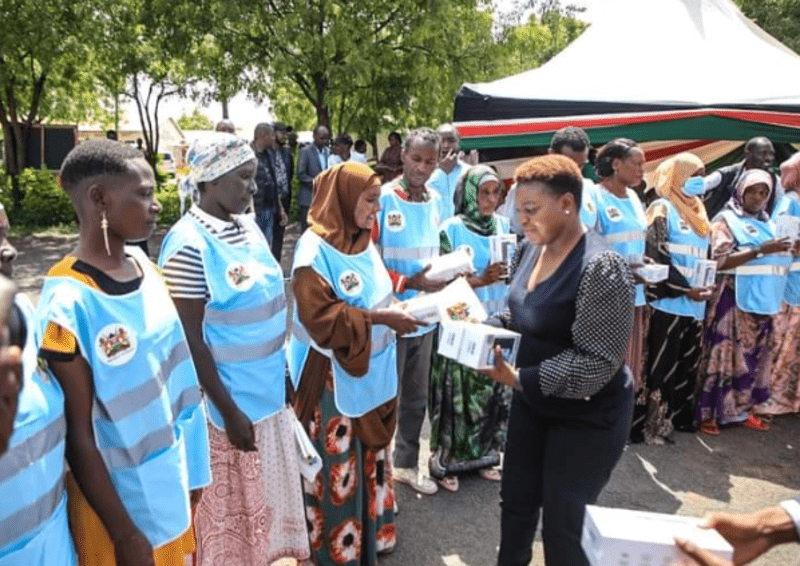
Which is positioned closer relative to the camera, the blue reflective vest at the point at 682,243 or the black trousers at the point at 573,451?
the black trousers at the point at 573,451

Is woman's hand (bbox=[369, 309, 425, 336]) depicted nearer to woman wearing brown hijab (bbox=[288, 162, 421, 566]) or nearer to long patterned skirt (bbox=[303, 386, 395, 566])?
woman wearing brown hijab (bbox=[288, 162, 421, 566])

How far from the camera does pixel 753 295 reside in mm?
5109

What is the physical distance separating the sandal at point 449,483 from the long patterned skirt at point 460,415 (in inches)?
1.2

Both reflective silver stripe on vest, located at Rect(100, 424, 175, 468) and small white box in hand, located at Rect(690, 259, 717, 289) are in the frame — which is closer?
reflective silver stripe on vest, located at Rect(100, 424, 175, 468)

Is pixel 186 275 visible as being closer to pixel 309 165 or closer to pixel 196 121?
pixel 309 165

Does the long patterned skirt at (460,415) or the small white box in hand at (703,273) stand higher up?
the small white box in hand at (703,273)

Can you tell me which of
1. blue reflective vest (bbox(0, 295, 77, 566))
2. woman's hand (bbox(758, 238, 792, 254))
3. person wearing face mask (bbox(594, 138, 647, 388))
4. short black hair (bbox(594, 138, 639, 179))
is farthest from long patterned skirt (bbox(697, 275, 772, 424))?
blue reflective vest (bbox(0, 295, 77, 566))

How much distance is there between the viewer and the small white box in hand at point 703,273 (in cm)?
450

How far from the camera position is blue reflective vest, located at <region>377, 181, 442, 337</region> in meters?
3.96

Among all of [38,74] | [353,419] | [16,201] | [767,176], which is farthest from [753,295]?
[38,74]

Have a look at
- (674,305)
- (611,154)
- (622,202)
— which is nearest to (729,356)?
(674,305)

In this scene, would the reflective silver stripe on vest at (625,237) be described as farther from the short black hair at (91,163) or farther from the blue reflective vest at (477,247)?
the short black hair at (91,163)

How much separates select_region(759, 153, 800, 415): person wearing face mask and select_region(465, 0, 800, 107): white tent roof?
4.18 feet

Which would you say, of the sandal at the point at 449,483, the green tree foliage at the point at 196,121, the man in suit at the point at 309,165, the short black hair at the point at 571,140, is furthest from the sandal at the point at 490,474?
the green tree foliage at the point at 196,121
